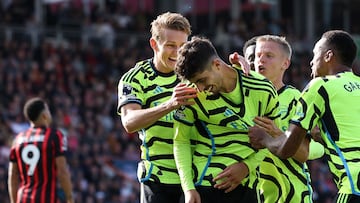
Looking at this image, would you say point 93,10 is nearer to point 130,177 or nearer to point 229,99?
point 130,177

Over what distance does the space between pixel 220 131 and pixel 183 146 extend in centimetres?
29

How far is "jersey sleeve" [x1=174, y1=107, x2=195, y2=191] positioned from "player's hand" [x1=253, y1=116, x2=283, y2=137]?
0.46 metres

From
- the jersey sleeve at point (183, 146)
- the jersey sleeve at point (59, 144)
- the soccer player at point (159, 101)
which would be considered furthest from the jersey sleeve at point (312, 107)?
the jersey sleeve at point (59, 144)

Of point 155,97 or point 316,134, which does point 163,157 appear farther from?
point 316,134

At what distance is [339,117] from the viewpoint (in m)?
7.03

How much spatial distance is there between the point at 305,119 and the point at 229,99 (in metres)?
0.59

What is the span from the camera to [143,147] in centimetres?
805

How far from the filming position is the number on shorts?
11264mm

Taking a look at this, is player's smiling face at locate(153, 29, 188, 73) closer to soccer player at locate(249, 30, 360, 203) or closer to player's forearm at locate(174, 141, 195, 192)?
player's forearm at locate(174, 141, 195, 192)

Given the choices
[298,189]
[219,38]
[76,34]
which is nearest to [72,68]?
[76,34]

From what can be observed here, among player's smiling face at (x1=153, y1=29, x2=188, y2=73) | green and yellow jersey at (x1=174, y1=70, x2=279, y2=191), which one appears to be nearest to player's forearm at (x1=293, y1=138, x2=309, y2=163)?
green and yellow jersey at (x1=174, y1=70, x2=279, y2=191)

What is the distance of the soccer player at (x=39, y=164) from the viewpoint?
11.3 meters

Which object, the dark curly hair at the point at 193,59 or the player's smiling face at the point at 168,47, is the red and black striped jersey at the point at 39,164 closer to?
the player's smiling face at the point at 168,47

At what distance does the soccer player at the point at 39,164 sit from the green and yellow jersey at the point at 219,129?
3982mm
